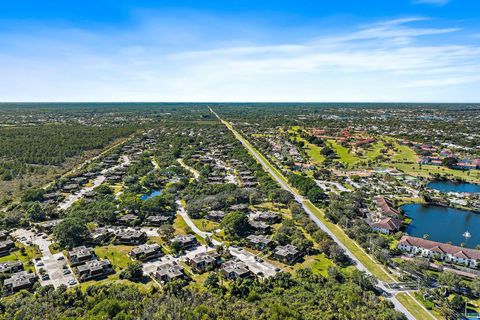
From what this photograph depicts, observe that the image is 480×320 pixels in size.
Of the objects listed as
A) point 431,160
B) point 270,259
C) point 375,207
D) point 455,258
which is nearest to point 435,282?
point 455,258

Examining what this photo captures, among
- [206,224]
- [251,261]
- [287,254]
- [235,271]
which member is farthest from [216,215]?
[235,271]

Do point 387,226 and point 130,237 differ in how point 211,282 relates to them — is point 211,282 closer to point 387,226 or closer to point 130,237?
point 130,237

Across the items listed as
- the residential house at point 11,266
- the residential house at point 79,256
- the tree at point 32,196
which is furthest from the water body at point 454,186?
the tree at point 32,196

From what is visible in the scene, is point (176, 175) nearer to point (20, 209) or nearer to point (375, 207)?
point (20, 209)

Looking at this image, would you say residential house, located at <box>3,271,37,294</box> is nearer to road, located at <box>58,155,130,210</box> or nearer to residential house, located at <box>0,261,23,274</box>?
residential house, located at <box>0,261,23,274</box>

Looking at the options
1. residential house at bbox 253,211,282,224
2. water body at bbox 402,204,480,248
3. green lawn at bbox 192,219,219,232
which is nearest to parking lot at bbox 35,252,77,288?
green lawn at bbox 192,219,219,232
